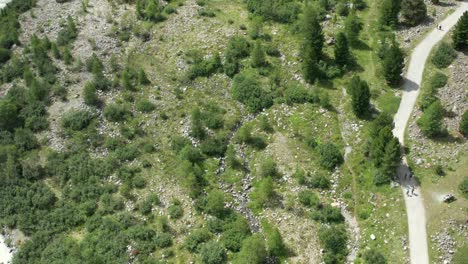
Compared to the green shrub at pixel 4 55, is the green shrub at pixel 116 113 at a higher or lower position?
lower

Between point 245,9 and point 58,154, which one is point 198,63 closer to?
point 245,9

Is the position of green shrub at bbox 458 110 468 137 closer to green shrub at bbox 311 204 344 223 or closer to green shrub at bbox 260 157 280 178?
green shrub at bbox 311 204 344 223

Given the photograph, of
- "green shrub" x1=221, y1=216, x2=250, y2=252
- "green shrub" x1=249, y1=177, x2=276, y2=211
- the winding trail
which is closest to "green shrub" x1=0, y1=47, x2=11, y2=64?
"green shrub" x1=249, y1=177, x2=276, y2=211

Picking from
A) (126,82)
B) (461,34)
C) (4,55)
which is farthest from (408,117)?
(4,55)

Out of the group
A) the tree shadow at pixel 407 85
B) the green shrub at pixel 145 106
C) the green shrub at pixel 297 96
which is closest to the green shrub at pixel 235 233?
the green shrub at pixel 297 96

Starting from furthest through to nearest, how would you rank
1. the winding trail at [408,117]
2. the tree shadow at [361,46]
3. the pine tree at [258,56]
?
1. the tree shadow at [361,46]
2. the pine tree at [258,56]
3. the winding trail at [408,117]

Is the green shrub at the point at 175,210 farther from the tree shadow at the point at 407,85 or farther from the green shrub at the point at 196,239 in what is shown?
the tree shadow at the point at 407,85

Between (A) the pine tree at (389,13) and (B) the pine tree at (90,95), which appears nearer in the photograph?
(B) the pine tree at (90,95)

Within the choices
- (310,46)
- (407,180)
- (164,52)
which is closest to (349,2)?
(310,46)
